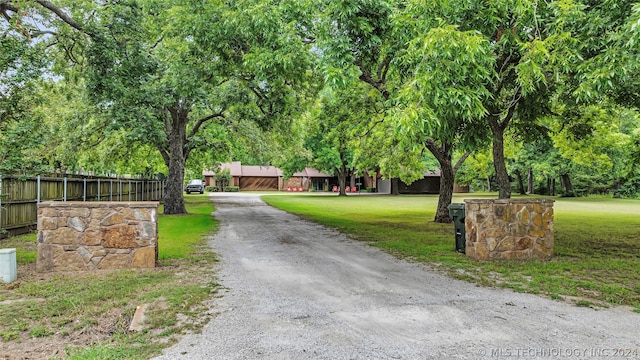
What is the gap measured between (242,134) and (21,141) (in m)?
11.8

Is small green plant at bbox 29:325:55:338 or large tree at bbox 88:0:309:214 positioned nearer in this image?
small green plant at bbox 29:325:55:338

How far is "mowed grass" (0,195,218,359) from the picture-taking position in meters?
3.46

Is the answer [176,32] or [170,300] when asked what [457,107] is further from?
[176,32]

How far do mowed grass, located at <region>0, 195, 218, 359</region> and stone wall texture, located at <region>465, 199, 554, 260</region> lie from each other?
4.99m

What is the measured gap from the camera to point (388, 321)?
407 cm

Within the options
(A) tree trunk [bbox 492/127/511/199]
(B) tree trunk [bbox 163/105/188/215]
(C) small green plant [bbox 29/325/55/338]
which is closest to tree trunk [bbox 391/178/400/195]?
(B) tree trunk [bbox 163/105/188/215]

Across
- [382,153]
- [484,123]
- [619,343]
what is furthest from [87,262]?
[382,153]

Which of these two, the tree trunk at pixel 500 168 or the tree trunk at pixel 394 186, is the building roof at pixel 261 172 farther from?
the tree trunk at pixel 500 168

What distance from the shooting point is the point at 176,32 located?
983 centimetres

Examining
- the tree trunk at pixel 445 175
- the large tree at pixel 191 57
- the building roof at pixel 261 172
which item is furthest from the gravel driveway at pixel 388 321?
the building roof at pixel 261 172

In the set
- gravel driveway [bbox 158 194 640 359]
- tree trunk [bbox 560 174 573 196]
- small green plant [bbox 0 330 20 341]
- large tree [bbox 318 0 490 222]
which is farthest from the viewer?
tree trunk [bbox 560 174 573 196]

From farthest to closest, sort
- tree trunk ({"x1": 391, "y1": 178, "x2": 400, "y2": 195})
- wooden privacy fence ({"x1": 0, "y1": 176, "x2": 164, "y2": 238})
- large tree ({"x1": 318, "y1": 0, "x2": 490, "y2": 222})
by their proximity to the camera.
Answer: tree trunk ({"x1": 391, "y1": 178, "x2": 400, "y2": 195}) → wooden privacy fence ({"x1": 0, "y1": 176, "x2": 164, "y2": 238}) → large tree ({"x1": 318, "y1": 0, "x2": 490, "y2": 222})

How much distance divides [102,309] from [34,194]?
818cm

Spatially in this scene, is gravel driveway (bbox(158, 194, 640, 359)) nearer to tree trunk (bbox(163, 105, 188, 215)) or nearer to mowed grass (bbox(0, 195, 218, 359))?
mowed grass (bbox(0, 195, 218, 359))
